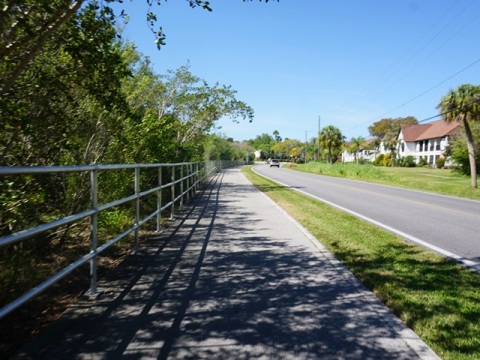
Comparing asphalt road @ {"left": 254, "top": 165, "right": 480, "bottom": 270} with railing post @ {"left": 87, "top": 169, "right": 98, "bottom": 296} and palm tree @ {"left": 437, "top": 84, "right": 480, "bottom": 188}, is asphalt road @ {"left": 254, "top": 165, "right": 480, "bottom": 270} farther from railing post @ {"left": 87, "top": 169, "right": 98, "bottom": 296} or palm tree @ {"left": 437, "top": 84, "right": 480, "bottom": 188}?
palm tree @ {"left": 437, "top": 84, "right": 480, "bottom": 188}

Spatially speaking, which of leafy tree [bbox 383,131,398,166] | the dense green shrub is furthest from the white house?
the dense green shrub

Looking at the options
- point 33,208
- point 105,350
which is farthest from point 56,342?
point 33,208

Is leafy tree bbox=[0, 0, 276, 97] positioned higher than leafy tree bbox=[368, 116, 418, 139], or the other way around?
leafy tree bbox=[368, 116, 418, 139]

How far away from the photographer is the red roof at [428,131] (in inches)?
2589

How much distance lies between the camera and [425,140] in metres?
72.8

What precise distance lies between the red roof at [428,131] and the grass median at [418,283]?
6455cm

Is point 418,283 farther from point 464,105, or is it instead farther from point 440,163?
point 440,163

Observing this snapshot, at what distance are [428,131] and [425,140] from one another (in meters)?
1.97

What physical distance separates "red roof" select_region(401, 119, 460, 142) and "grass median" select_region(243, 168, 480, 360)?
64554 mm

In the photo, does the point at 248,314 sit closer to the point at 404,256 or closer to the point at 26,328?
the point at 26,328

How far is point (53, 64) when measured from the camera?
5711mm

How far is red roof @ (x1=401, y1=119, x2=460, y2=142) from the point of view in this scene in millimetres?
65750

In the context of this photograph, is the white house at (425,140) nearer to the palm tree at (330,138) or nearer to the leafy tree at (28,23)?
the palm tree at (330,138)

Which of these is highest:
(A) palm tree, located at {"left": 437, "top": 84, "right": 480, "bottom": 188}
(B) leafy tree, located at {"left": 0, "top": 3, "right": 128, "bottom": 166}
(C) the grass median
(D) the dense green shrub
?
(A) palm tree, located at {"left": 437, "top": 84, "right": 480, "bottom": 188}
